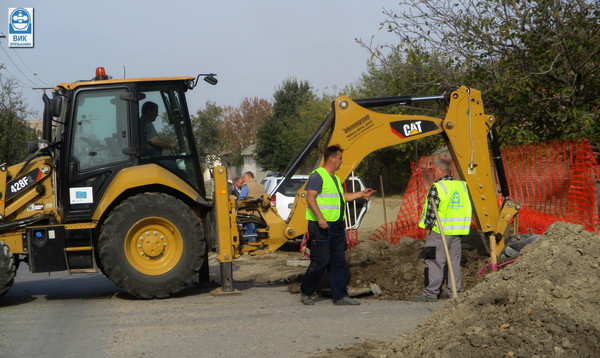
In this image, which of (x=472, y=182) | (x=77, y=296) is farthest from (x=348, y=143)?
(x=77, y=296)

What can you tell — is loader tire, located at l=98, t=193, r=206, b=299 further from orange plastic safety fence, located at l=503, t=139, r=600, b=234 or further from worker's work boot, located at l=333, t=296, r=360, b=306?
orange plastic safety fence, located at l=503, t=139, r=600, b=234

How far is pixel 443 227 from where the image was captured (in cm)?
918

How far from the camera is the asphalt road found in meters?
6.98

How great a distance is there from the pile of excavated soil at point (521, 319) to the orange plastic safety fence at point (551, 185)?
558 centimetres

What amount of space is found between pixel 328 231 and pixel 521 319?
3.83 m

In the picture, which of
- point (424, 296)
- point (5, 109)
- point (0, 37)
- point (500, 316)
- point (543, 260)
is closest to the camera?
point (500, 316)

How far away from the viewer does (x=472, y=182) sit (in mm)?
9859

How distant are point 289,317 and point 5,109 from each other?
2181 centimetres

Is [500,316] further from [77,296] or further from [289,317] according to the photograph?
[77,296]

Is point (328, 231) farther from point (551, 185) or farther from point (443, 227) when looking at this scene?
point (551, 185)

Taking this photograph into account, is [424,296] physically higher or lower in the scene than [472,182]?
lower

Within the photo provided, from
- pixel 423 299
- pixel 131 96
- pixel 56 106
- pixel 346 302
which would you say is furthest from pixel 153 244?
pixel 423 299

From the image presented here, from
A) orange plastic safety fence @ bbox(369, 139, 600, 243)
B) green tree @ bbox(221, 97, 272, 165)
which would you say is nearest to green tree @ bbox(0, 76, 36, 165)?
orange plastic safety fence @ bbox(369, 139, 600, 243)

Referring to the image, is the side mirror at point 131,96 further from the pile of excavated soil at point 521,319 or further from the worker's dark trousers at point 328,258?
the pile of excavated soil at point 521,319
